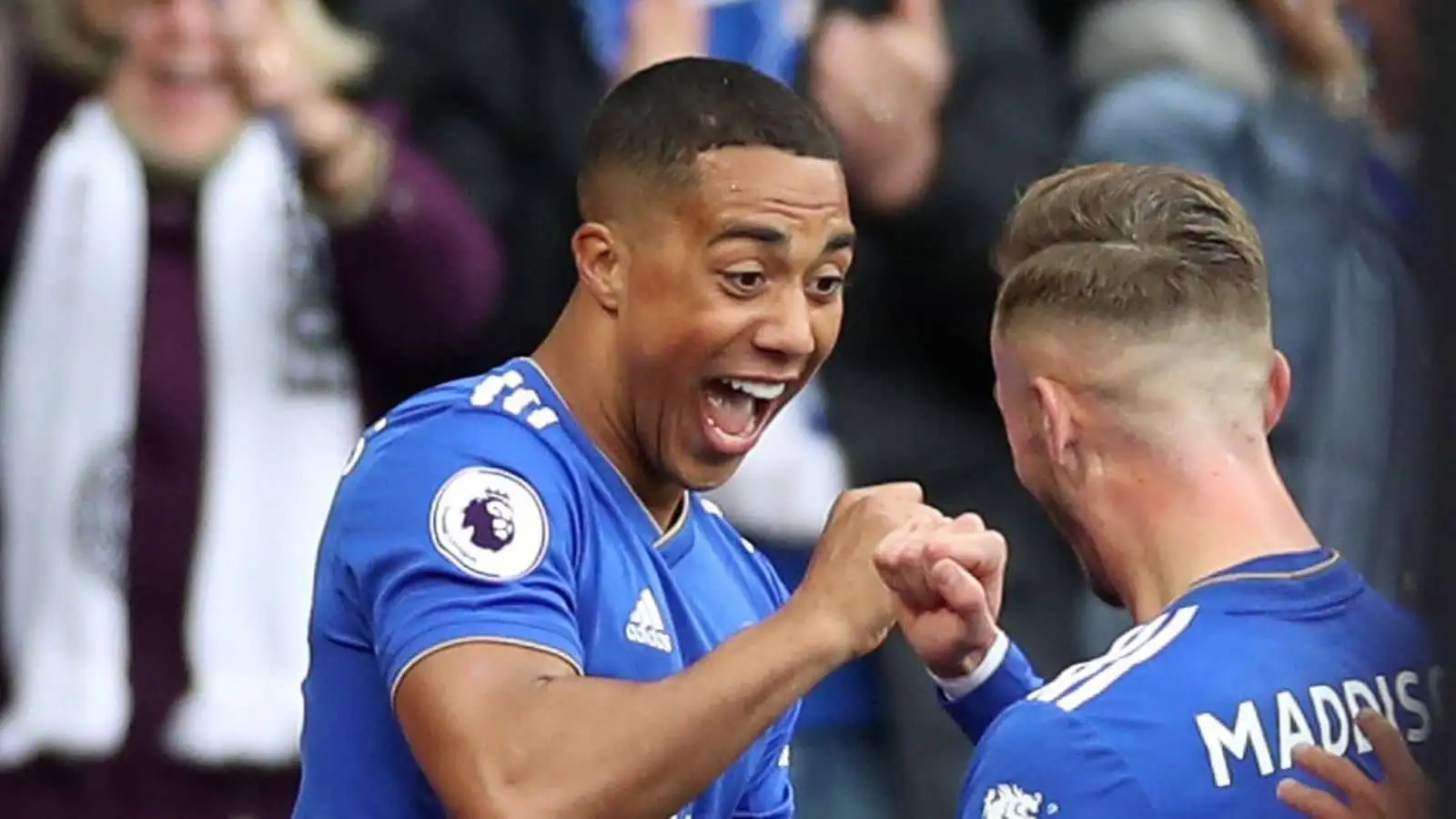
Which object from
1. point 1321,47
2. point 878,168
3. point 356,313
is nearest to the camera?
point 356,313

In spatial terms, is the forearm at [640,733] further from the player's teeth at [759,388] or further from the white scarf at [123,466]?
the white scarf at [123,466]

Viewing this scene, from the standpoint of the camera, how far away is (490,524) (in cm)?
290

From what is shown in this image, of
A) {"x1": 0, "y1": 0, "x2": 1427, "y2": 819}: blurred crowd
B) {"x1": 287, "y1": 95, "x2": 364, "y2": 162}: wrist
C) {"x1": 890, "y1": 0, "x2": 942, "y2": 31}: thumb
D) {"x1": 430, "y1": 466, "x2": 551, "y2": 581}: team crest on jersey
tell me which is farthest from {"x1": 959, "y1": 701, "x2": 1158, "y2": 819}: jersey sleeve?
{"x1": 890, "y1": 0, "x2": 942, "y2": 31}: thumb

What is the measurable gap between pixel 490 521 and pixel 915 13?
2.51 m

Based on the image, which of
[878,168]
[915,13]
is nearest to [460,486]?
[878,168]

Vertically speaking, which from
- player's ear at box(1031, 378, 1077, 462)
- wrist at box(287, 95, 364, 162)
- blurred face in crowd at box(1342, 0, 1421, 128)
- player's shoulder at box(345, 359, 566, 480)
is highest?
blurred face in crowd at box(1342, 0, 1421, 128)

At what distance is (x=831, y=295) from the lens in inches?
127

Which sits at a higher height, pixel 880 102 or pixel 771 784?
pixel 880 102

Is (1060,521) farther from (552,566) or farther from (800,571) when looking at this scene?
(800,571)

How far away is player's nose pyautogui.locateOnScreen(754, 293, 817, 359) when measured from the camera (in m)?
3.12

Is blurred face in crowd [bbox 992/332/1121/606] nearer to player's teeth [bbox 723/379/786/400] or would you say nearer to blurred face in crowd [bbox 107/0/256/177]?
player's teeth [bbox 723/379/786/400]

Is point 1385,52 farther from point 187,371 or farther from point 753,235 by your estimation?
point 187,371

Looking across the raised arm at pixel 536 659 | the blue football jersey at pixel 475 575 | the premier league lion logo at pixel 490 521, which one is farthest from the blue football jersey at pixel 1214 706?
the premier league lion logo at pixel 490 521

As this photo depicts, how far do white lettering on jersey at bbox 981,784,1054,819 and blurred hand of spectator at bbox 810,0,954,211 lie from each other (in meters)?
2.60
